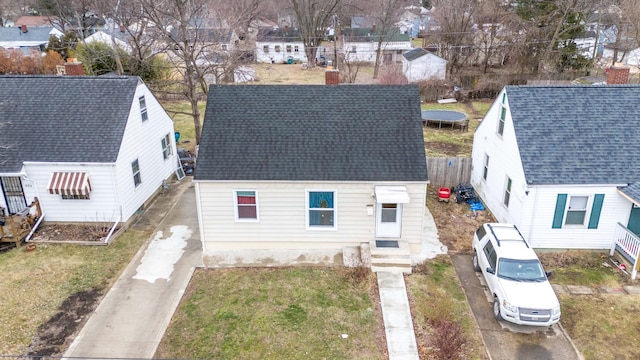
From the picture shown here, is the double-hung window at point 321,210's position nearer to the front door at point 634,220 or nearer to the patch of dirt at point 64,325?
the patch of dirt at point 64,325

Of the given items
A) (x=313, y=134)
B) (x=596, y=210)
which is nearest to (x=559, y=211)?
(x=596, y=210)

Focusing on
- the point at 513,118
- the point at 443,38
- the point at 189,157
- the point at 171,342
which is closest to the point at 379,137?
the point at 513,118

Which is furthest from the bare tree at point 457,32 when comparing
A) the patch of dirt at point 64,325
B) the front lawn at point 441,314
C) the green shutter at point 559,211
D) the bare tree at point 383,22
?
the patch of dirt at point 64,325

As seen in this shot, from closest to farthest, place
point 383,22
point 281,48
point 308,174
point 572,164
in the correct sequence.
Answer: point 308,174 → point 572,164 → point 383,22 → point 281,48

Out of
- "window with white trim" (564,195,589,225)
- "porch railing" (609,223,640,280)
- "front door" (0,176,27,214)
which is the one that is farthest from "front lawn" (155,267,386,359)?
"porch railing" (609,223,640,280)

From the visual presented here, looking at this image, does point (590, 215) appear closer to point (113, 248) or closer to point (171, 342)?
point (171, 342)

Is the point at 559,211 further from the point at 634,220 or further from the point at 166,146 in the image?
the point at 166,146
